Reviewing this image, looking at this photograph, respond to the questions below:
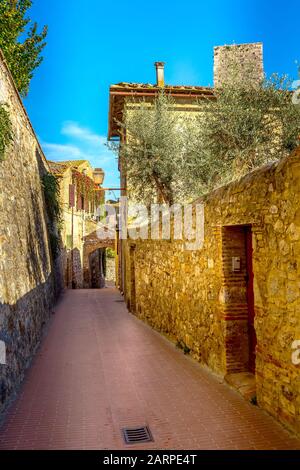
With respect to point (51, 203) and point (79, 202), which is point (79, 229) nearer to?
point (79, 202)

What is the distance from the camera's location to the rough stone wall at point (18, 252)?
558 cm

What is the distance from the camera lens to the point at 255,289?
486cm

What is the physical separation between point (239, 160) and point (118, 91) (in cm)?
619

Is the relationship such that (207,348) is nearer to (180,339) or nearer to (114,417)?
(180,339)

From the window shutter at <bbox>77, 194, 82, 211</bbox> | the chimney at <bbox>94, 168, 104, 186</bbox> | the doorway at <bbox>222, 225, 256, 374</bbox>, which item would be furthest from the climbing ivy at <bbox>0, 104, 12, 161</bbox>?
the window shutter at <bbox>77, 194, 82, 211</bbox>

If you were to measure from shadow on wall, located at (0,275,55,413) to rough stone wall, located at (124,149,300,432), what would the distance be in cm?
298

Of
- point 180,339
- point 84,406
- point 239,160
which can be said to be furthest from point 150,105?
point 84,406

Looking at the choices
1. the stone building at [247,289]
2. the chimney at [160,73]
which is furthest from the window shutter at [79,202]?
the stone building at [247,289]

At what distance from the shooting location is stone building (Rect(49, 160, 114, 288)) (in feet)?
72.3

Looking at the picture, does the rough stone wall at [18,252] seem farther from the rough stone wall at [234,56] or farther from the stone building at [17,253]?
the rough stone wall at [234,56]

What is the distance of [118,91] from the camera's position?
14203 mm

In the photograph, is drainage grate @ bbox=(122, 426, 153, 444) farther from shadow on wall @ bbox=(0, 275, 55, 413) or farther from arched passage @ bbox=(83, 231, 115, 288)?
arched passage @ bbox=(83, 231, 115, 288)

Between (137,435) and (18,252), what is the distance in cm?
431

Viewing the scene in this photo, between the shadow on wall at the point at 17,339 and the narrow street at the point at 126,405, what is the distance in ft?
0.66
